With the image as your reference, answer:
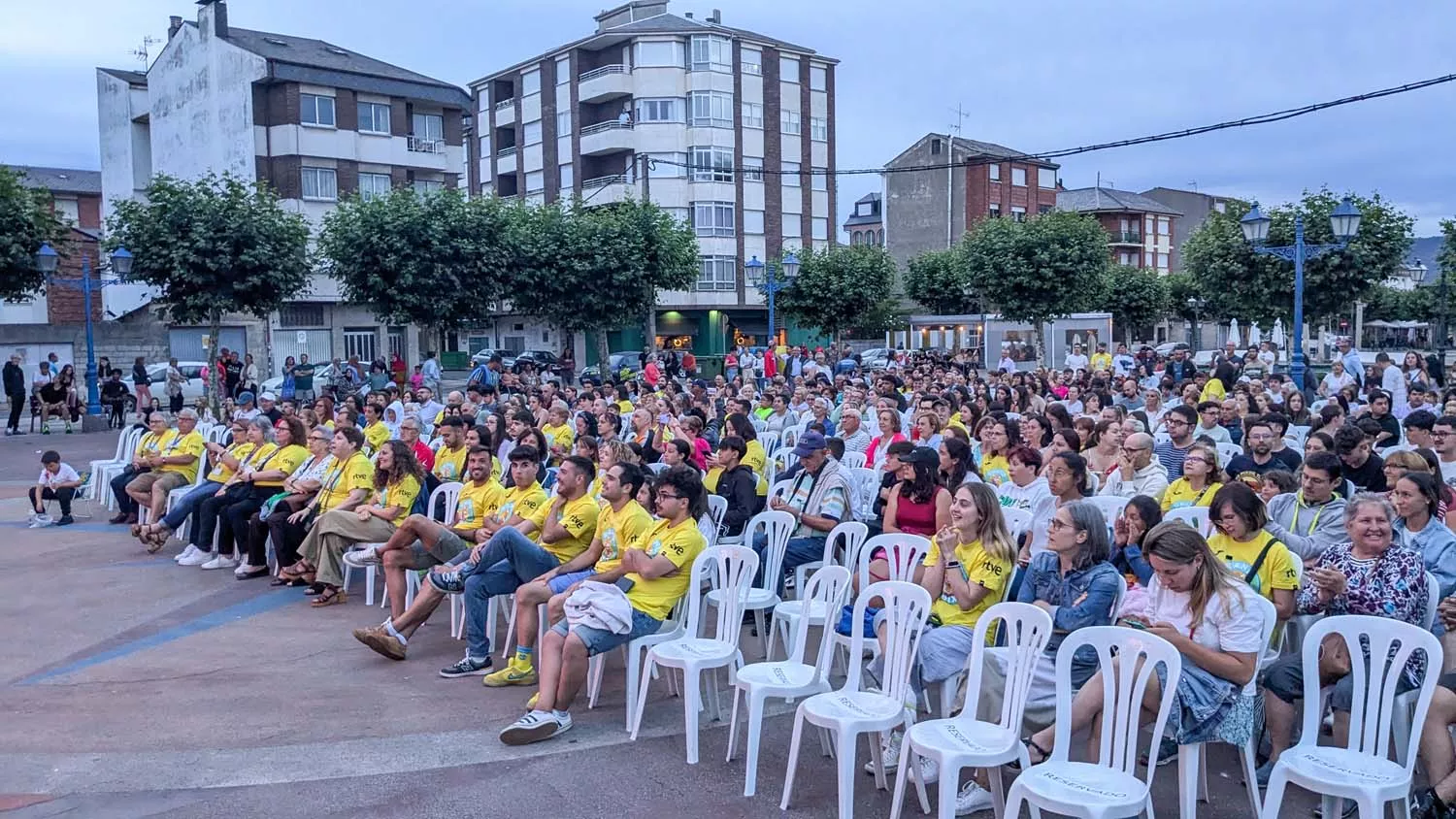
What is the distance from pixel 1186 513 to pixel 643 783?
3511 millimetres

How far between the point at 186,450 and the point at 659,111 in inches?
1423

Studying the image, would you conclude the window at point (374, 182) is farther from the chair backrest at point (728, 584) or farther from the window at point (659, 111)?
the chair backrest at point (728, 584)

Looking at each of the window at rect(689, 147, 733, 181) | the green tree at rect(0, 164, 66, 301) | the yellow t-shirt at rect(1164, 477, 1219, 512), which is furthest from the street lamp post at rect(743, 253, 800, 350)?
the yellow t-shirt at rect(1164, 477, 1219, 512)

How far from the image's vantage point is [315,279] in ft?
120

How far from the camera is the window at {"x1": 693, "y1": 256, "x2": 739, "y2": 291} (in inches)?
1794

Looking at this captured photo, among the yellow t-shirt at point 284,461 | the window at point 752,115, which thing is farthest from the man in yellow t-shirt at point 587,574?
the window at point 752,115

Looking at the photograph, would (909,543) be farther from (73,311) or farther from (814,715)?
(73,311)

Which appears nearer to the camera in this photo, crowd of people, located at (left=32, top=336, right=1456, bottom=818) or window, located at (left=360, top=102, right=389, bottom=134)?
crowd of people, located at (left=32, top=336, right=1456, bottom=818)

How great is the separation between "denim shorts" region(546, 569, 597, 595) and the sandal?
274 cm

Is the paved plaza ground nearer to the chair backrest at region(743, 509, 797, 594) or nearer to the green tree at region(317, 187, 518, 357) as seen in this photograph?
the chair backrest at region(743, 509, 797, 594)

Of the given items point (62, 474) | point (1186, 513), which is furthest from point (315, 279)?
point (1186, 513)

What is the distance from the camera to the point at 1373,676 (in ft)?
12.9

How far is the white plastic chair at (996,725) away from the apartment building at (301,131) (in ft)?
107

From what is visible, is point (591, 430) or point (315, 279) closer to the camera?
point (591, 430)
